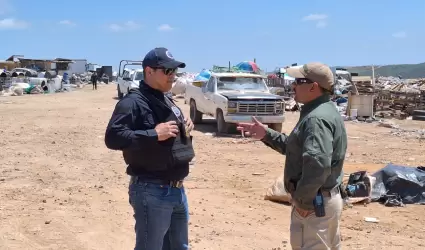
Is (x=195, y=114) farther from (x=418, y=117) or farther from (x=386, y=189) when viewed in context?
(x=386, y=189)

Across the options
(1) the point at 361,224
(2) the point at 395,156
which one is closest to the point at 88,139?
(2) the point at 395,156

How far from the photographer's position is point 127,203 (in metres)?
7.07

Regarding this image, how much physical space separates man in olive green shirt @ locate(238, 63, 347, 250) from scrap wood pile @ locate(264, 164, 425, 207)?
384cm

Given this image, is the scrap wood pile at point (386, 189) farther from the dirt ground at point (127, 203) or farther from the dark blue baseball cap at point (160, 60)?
the dark blue baseball cap at point (160, 60)

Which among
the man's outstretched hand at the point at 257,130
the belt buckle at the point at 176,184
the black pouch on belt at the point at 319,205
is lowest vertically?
the black pouch on belt at the point at 319,205

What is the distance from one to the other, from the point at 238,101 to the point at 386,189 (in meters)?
7.24

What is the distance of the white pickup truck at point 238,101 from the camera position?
14.4 m

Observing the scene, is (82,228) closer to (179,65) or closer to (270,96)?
(179,65)

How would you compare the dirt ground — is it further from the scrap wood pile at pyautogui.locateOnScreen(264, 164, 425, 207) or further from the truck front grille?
the truck front grille

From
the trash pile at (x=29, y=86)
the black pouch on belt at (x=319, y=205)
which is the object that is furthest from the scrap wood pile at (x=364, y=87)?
the black pouch on belt at (x=319, y=205)

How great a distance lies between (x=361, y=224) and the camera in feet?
21.2

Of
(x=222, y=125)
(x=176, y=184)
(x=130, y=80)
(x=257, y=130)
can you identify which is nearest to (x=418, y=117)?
(x=222, y=125)

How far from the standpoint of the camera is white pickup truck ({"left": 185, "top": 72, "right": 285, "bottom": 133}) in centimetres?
1440

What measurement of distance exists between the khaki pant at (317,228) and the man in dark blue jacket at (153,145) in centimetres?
79
